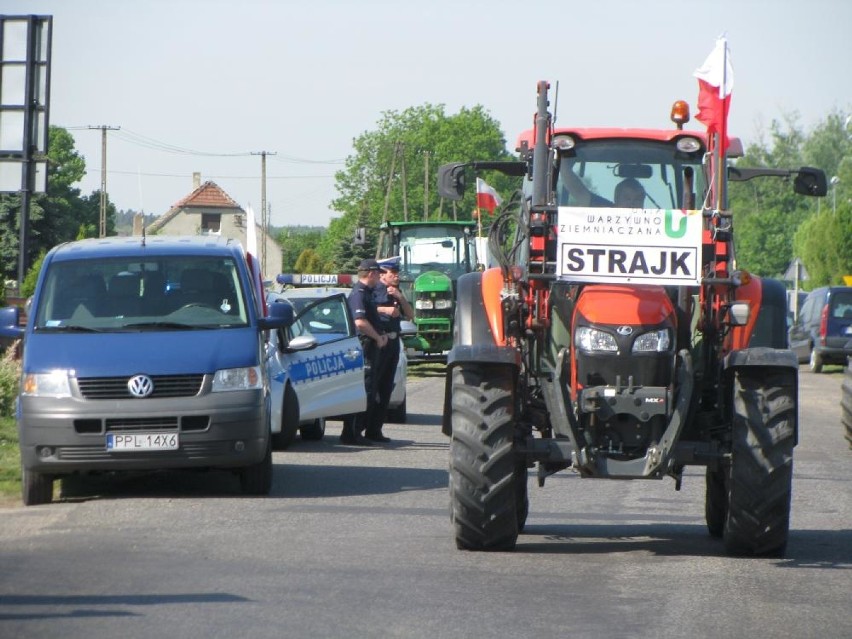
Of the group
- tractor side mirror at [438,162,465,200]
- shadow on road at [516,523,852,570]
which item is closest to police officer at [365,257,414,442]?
shadow on road at [516,523,852,570]

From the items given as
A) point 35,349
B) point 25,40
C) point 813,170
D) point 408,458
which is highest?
point 25,40

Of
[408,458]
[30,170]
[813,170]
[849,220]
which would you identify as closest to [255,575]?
[813,170]

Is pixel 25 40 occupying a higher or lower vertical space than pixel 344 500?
higher

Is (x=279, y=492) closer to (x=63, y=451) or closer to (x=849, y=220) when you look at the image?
(x=63, y=451)

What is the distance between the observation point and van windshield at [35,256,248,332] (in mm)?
12555

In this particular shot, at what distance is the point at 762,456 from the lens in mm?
9219

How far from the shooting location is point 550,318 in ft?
32.5

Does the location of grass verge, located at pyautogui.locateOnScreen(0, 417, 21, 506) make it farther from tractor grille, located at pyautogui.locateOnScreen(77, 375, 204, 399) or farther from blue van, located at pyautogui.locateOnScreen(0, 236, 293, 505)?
tractor grille, located at pyautogui.locateOnScreen(77, 375, 204, 399)

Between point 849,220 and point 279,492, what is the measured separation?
6627 cm

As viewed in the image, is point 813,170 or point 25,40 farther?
point 25,40

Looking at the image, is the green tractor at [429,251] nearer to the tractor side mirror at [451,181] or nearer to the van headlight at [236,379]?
the van headlight at [236,379]

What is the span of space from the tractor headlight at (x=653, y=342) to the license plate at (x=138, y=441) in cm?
420

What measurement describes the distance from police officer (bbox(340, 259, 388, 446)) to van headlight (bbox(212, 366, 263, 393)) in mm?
5418

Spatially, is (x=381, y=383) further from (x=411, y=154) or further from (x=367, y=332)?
(x=411, y=154)
